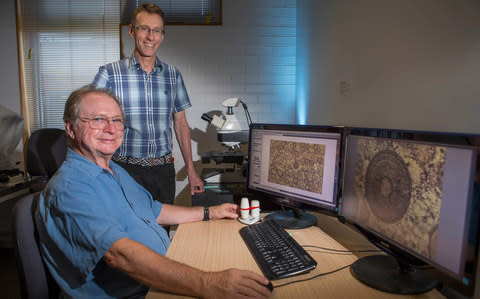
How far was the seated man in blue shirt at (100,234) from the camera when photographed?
79cm

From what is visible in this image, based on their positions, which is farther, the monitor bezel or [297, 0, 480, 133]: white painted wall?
the monitor bezel

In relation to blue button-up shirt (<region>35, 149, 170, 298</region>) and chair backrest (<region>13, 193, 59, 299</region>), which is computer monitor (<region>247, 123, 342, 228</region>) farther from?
chair backrest (<region>13, 193, 59, 299</region>)

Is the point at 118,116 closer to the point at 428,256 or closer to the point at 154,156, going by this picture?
the point at 154,156

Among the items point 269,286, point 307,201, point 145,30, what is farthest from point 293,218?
point 145,30

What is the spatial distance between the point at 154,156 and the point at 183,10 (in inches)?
69.5

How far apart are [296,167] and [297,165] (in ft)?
0.04

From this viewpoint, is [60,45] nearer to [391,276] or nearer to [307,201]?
[307,201]

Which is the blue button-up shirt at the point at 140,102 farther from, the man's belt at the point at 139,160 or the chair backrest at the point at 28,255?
the chair backrest at the point at 28,255

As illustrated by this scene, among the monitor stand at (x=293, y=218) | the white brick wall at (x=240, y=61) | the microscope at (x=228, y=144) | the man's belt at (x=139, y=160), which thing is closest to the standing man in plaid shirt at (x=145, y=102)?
the man's belt at (x=139, y=160)

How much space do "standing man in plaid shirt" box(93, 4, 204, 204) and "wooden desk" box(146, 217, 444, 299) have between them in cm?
78

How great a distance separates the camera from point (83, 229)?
84cm

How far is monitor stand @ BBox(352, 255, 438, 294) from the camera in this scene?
0.78 m

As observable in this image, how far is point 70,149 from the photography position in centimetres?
106

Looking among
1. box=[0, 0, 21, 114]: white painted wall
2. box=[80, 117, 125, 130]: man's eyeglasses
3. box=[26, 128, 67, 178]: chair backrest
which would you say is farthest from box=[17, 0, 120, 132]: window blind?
box=[80, 117, 125, 130]: man's eyeglasses
